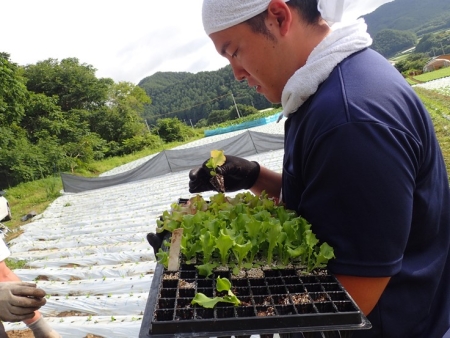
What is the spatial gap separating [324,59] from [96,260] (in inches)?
212

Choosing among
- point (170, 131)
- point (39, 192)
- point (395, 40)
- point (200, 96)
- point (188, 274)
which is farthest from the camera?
point (395, 40)

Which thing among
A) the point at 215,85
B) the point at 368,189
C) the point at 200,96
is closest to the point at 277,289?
the point at 368,189

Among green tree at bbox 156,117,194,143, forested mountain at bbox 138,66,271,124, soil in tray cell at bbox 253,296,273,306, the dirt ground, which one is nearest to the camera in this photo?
soil in tray cell at bbox 253,296,273,306

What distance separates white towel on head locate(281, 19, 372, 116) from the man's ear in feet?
0.41

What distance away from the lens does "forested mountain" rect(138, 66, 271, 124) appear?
80.6 m

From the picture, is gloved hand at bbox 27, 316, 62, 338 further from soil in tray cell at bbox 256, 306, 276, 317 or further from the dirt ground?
soil in tray cell at bbox 256, 306, 276, 317

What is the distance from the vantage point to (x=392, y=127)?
917 millimetres

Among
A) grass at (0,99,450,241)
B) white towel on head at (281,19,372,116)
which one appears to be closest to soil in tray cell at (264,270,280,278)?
white towel on head at (281,19,372,116)

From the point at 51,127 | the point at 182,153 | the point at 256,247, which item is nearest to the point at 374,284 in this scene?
the point at 256,247

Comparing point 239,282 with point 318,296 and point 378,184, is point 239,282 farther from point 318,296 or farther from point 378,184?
point 378,184

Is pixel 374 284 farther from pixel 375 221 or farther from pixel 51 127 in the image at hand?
pixel 51 127

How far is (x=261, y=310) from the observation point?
37.9 inches

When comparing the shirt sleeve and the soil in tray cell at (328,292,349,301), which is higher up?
the shirt sleeve

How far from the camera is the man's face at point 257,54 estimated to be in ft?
3.92
